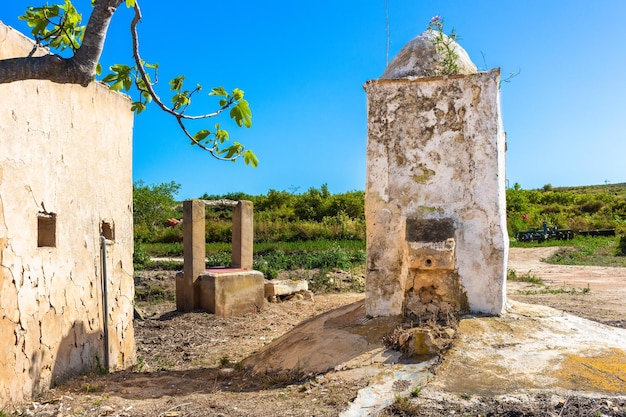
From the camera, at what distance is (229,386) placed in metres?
5.81

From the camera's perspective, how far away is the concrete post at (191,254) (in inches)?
430

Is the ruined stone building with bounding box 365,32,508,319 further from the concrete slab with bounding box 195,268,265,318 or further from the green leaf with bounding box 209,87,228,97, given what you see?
the concrete slab with bounding box 195,268,265,318

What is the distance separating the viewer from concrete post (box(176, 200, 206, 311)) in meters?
10.9

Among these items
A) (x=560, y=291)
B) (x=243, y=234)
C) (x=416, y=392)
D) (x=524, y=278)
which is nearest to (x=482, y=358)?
(x=416, y=392)

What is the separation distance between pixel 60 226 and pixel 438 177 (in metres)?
3.97

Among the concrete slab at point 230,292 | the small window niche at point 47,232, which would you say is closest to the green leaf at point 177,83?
the small window niche at point 47,232

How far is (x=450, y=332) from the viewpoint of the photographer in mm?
5598

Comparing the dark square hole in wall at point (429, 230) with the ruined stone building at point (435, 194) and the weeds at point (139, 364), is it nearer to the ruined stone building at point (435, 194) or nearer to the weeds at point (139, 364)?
the ruined stone building at point (435, 194)

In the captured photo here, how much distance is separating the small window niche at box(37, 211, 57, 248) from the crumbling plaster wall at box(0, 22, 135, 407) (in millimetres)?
33

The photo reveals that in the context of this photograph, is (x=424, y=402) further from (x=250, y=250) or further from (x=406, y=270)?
(x=250, y=250)

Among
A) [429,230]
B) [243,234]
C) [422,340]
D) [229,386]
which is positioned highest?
[429,230]

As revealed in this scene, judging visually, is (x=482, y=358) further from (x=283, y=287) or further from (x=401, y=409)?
(x=283, y=287)

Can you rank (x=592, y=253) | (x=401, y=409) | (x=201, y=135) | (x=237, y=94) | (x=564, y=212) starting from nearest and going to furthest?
(x=237, y=94) → (x=201, y=135) → (x=401, y=409) → (x=592, y=253) → (x=564, y=212)

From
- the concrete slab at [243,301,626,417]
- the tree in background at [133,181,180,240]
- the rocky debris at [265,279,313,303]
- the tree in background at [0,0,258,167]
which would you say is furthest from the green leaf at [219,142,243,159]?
the tree in background at [133,181,180,240]
